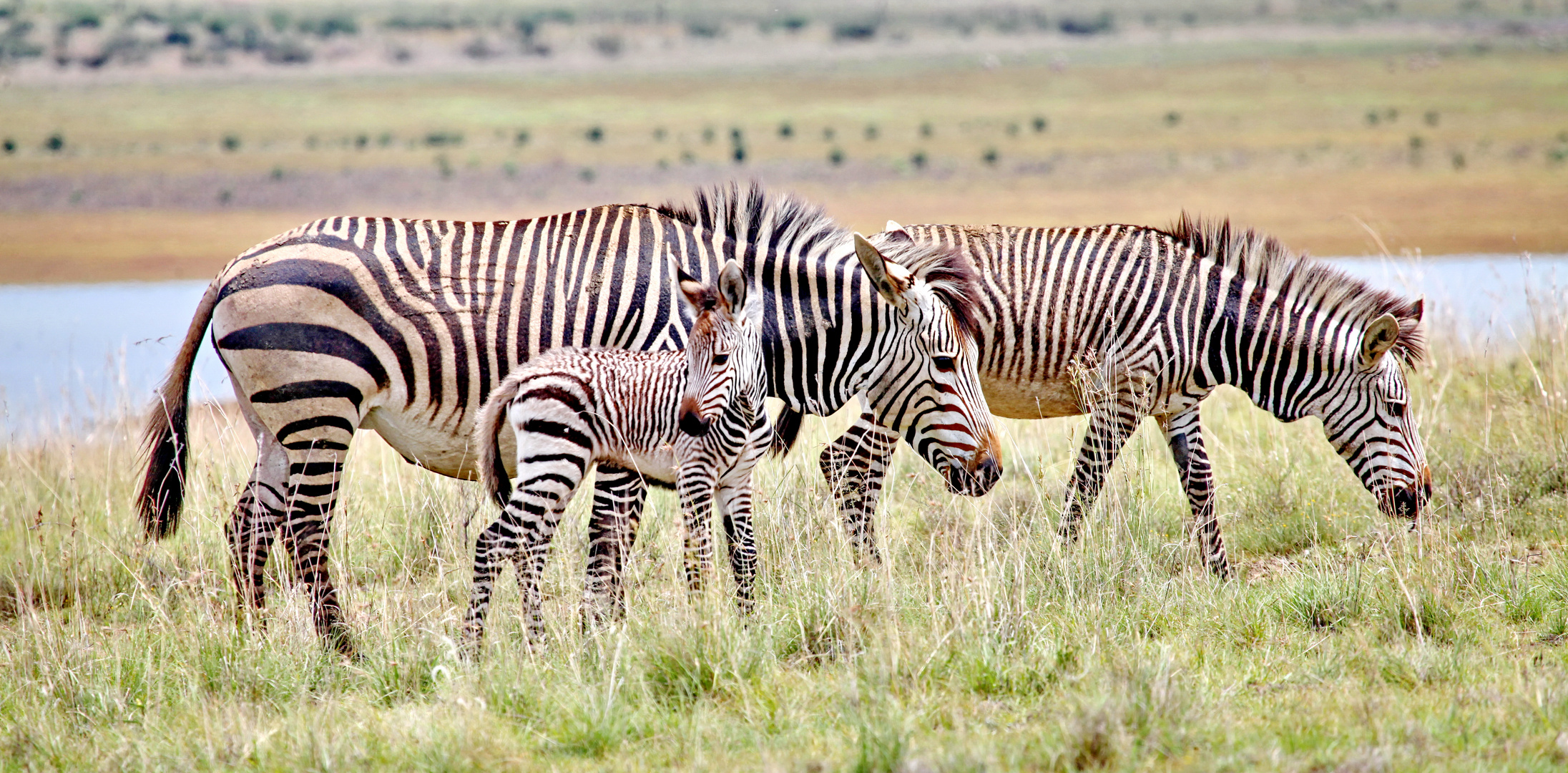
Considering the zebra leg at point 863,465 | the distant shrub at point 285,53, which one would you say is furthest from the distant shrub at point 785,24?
the zebra leg at point 863,465

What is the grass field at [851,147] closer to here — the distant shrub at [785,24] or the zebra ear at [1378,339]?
the distant shrub at [785,24]

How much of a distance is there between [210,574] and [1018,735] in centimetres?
428

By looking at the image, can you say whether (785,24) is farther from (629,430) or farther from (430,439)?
(629,430)

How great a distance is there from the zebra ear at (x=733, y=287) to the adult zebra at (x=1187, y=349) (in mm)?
1133

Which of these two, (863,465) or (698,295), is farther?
(863,465)

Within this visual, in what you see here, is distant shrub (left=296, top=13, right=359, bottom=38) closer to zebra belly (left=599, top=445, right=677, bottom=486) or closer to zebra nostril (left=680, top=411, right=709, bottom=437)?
zebra belly (left=599, top=445, right=677, bottom=486)

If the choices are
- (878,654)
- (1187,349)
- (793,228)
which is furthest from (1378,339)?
(878,654)

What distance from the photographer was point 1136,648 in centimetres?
470

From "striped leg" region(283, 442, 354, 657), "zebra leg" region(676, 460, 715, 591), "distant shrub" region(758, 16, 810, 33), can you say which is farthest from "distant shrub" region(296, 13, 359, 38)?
"zebra leg" region(676, 460, 715, 591)

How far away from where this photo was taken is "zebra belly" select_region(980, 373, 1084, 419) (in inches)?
266

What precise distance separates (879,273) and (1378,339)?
98.8 inches

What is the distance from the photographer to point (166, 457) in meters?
5.95

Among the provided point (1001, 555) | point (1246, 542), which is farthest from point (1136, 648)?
point (1246, 542)

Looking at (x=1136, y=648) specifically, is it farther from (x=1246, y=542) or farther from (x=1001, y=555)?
(x=1246, y=542)
